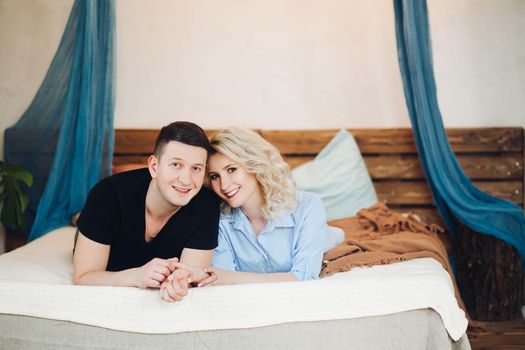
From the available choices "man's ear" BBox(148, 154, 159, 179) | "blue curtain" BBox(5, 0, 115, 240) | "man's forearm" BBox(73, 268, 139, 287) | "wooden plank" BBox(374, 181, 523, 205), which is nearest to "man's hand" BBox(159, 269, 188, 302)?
"man's forearm" BBox(73, 268, 139, 287)

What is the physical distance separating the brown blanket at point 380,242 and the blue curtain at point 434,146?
0.68ft

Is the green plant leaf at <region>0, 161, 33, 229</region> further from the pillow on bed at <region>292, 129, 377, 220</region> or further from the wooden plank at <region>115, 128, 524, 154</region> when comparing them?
the pillow on bed at <region>292, 129, 377, 220</region>

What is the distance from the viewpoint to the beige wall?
3.85m

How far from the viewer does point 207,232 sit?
2338 millimetres

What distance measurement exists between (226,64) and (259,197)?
5.30ft

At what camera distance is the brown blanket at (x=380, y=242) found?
2.63 metres

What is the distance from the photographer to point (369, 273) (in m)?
2.41

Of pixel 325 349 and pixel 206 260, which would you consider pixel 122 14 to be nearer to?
pixel 206 260

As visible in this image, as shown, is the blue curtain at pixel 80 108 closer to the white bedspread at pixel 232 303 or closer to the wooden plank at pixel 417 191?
the white bedspread at pixel 232 303

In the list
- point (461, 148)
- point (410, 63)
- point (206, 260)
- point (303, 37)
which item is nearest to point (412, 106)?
point (410, 63)

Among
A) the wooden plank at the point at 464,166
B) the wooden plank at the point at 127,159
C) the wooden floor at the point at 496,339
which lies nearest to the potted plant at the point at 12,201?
the wooden plank at the point at 127,159

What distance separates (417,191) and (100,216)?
207 centimetres

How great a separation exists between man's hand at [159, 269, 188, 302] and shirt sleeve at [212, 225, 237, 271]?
432mm

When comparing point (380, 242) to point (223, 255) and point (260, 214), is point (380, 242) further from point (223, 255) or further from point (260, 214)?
point (223, 255)
